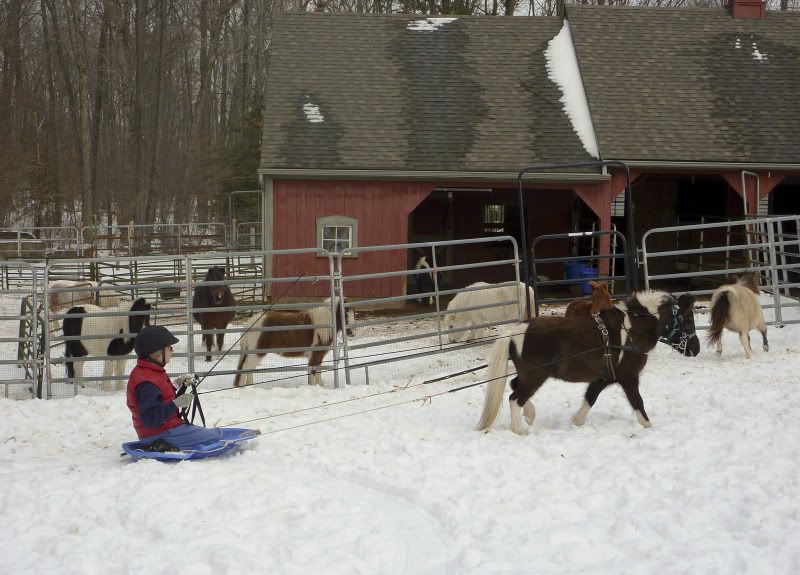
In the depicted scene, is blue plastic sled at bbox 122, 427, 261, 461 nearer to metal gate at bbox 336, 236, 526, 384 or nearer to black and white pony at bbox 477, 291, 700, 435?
black and white pony at bbox 477, 291, 700, 435

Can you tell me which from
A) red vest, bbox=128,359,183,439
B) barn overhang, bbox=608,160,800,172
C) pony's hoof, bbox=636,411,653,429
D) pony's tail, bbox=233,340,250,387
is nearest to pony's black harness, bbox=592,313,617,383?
pony's hoof, bbox=636,411,653,429

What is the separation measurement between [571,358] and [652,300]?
1.16m

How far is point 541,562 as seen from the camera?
16.1ft

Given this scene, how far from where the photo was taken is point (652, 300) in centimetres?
825

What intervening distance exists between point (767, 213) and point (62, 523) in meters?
17.4

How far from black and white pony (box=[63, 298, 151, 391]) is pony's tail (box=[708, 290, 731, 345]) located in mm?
6629

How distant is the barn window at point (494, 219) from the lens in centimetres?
2100

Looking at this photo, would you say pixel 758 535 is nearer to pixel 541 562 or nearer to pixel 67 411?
pixel 541 562

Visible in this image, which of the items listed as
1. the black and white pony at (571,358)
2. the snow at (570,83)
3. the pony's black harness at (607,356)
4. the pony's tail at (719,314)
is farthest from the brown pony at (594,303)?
the snow at (570,83)

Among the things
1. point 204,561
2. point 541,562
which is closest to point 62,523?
point 204,561

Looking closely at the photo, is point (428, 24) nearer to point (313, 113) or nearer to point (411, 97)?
point (411, 97)

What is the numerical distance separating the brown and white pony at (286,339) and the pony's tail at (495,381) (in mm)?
2858

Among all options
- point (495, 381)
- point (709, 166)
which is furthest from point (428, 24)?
point (495, 381)

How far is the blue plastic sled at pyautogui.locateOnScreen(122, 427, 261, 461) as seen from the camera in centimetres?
680
